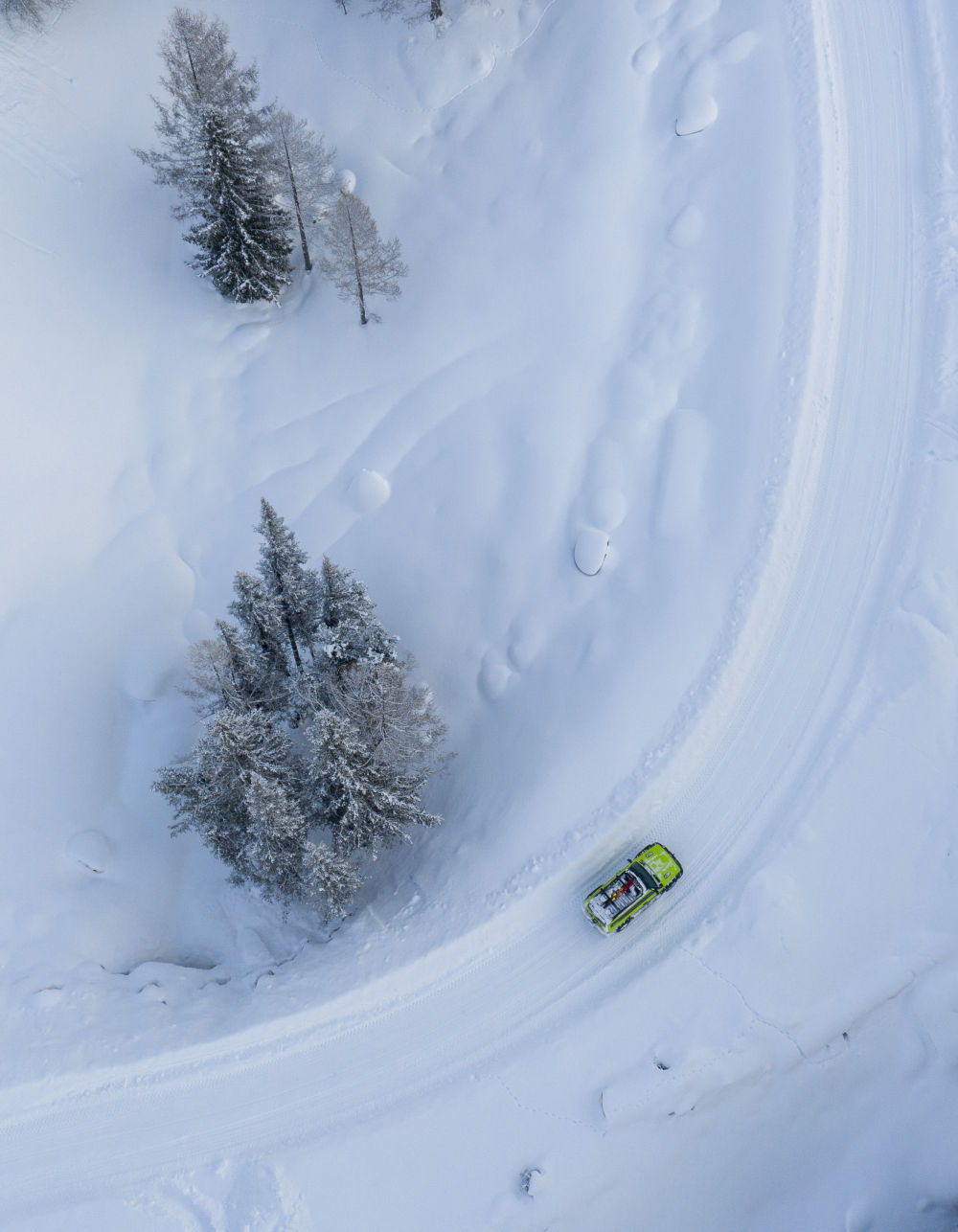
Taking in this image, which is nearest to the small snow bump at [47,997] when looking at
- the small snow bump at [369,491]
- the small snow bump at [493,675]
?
the small snow bump at [493,675]

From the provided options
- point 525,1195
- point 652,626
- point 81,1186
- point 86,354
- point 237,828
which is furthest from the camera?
point 86,354

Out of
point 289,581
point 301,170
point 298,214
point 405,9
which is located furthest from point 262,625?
point 405,9

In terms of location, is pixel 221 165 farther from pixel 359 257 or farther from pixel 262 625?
pixel 262 625

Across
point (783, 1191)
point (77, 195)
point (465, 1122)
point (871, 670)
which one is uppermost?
point (871, 670)

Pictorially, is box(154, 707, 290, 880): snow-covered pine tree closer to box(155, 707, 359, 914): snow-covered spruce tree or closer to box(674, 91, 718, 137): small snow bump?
box(155, 707, 359, 914): snow-covered spruce tree

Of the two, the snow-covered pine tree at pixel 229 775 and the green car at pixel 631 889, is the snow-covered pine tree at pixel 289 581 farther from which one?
the green car at pixel 631 889

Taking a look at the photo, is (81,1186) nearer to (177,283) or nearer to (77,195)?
(177,283)

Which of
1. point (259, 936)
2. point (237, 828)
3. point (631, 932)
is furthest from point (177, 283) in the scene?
point (631, 932)
